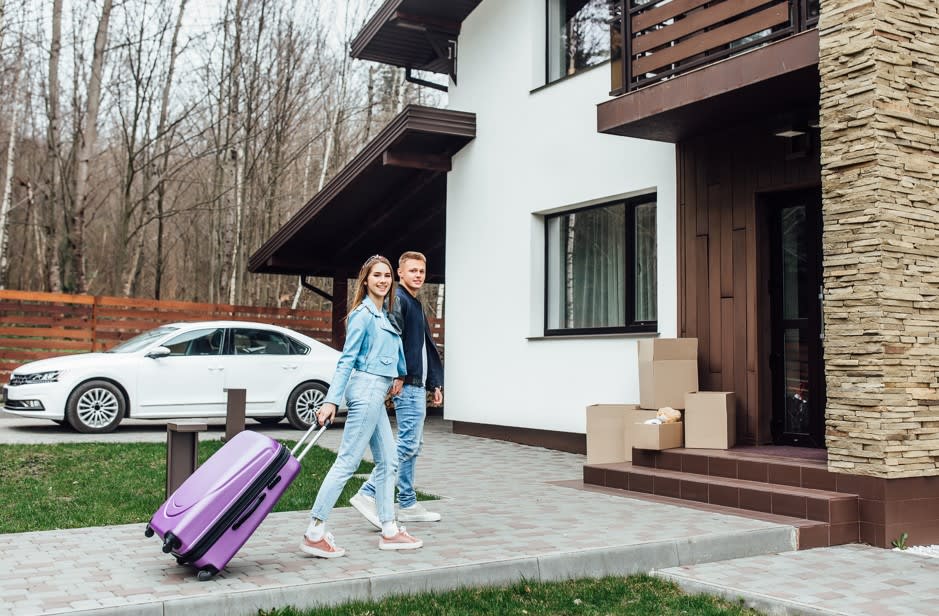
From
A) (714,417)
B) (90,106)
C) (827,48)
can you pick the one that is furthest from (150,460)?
(90,106)

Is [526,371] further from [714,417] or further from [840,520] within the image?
[840,520]

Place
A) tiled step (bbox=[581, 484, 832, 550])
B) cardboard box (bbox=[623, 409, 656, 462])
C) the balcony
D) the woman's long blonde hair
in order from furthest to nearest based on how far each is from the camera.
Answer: cardboard box (bbox=[623, 409, 656, 462])
the balcony
tiled step (bbox=[581, 484, 832, 550])
the woman's long blonde hair

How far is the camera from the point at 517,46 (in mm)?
12836

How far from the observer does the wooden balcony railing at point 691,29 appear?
8126mm

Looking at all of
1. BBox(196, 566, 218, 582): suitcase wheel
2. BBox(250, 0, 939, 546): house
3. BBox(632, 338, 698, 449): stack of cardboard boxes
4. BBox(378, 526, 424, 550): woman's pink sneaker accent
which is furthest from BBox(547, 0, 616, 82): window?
BBox(196, 566, 218, 582): suitcase wheel

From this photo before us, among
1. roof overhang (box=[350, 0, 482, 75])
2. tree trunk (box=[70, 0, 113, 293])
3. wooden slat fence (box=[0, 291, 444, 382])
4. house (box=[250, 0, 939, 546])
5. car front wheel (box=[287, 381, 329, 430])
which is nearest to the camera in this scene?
house (box=[250, 0, 939, 546])

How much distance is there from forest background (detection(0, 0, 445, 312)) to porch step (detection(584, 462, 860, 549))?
14935 mm

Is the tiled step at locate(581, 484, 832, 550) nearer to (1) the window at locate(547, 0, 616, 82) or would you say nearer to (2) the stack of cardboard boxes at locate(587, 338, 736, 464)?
(2) the stack of cardboard boxes at locate(587, 338, 736, 464)

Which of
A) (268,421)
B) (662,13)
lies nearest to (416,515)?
(662,13)

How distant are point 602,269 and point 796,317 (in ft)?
9.66

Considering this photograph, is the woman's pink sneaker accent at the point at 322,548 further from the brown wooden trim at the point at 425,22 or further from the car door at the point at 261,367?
the brown wooden trim at the point at 425,22

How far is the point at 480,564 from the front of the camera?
17.2 ft

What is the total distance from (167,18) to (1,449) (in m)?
15.1

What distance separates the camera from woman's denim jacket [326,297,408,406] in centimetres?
576
